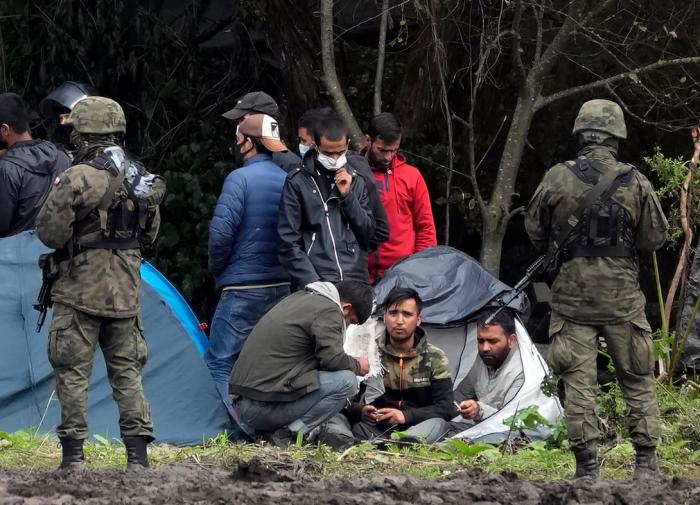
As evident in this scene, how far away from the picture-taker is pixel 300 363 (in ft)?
22.2

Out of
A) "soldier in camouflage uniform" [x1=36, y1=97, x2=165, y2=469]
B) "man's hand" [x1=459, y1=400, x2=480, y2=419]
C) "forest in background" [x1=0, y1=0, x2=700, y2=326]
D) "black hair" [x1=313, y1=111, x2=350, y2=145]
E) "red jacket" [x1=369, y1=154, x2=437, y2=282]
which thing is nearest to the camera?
"soldier in camouflage uniform" [x1=36, y1=97, x2=165, y2=469]

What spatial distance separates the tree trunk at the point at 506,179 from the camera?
8781mm

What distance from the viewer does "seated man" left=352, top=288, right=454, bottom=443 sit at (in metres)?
7.05

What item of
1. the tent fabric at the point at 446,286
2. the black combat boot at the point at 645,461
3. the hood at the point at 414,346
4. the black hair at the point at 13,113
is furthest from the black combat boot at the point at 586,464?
the black hair at the point at 13,113

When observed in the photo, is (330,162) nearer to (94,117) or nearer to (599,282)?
(94,117)

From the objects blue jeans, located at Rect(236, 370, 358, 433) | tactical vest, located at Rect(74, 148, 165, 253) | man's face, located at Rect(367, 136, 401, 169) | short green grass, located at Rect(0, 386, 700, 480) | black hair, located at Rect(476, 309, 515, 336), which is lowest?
short green grass, located at Rect(0, 386, 700, 480)

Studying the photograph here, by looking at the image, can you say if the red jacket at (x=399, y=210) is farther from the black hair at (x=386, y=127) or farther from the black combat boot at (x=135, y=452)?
the black combat boot at (x=135, y=452)

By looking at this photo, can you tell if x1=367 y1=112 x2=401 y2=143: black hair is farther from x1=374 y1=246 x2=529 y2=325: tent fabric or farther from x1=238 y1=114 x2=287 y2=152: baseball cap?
x1=374 y1=246 x2=529 y2=325: tent fabric

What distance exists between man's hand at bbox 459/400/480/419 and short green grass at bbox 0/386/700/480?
0.36 m

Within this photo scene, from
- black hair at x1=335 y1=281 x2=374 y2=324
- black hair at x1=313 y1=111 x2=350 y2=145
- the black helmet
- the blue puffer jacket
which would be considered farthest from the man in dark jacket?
black hair at x1=335 y1=281 x2=374 y2=324

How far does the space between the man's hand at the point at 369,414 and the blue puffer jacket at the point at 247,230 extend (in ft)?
2.87

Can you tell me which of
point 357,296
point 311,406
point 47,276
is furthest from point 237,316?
point 47,276

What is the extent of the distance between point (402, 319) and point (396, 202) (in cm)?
94

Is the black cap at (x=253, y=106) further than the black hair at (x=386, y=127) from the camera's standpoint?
No
